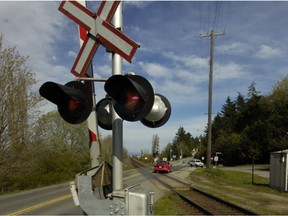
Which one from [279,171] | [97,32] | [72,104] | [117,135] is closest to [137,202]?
[117,135]

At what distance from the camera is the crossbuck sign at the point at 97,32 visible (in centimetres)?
308

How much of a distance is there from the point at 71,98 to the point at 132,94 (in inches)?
22.7

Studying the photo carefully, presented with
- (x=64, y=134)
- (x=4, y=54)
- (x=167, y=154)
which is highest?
(x=4, y=54)

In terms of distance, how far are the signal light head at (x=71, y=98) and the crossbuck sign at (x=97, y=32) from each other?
17 cm

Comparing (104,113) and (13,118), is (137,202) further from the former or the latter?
(13,118)

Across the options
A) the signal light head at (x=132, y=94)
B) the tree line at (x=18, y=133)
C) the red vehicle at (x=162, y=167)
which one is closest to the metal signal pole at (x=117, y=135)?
the signal light head at (x=132, y=94)

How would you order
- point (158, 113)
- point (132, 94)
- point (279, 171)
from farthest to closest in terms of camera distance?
1. point (279, 171)
2. point (158, 113)
3. point (132, 94)

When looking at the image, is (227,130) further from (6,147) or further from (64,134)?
(6,147)

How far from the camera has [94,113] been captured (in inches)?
138

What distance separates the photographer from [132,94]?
2.99 m

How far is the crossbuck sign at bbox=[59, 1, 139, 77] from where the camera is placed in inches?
121

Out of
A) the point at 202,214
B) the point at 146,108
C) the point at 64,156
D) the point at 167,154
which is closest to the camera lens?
the point at 146,108

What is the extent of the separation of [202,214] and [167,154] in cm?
14062

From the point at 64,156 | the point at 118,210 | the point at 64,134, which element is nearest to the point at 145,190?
the point at 118,210
